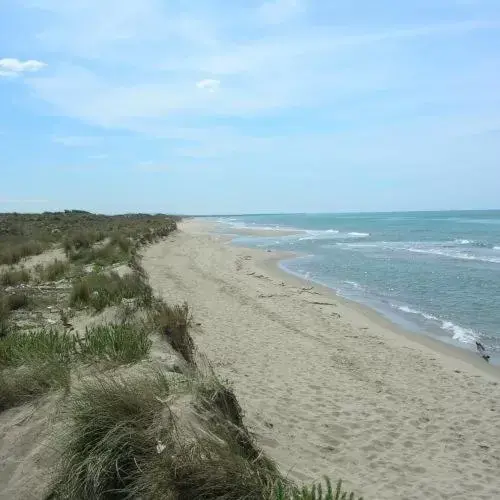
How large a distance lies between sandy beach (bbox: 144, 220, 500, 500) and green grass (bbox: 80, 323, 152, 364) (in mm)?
1504

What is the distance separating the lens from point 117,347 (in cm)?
530

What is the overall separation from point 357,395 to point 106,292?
5941 mm

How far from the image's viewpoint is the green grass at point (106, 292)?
401 inches

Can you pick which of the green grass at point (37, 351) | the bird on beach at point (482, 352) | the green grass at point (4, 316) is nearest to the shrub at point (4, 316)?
the green grass at point (4, 316)

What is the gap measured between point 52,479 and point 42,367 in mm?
Result: 1558

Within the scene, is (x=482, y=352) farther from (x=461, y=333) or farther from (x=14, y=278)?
(x=14, y=278)

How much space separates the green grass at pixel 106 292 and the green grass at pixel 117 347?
3947 millimetres

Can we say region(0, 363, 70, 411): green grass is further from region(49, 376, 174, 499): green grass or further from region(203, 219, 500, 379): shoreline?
region(203, 219, 500, 379): shoreline

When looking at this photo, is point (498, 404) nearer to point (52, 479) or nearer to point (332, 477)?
point (332, 477)

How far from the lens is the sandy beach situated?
5129 millimetres

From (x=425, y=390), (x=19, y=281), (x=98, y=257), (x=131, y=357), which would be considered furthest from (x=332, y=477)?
(x=98, y=257)

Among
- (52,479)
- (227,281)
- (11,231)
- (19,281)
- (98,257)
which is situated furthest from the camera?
(11,231)

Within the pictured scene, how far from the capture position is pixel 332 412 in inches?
261

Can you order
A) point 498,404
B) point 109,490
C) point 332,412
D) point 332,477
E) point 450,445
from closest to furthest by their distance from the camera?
point 109,490 → point 332,477 → point 450,445 → point 332,412 → point 498,404
